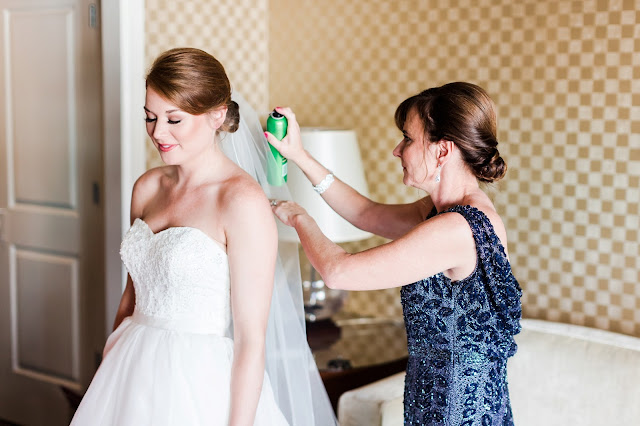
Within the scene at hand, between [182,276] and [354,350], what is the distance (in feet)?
4.38

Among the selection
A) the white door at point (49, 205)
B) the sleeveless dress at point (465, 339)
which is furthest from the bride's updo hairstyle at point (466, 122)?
the white door at point (49, 205)

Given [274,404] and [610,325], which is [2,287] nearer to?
[274,404]

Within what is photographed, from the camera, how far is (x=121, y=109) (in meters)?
3.10

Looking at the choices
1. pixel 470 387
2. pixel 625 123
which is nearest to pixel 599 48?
pixel 625 123

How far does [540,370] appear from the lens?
8.14 ft

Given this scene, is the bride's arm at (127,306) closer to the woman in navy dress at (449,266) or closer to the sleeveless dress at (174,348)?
the sleeveless dress at (174,348)

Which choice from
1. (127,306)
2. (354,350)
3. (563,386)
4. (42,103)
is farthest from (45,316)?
(563,386)

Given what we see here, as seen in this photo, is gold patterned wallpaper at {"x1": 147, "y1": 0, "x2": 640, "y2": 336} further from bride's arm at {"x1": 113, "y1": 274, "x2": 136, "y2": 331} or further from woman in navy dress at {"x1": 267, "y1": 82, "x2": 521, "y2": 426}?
bride's arm at {"x1": 113, "y1": 274, "x2": 136, "y2": 331}

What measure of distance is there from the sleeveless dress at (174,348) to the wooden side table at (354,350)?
91cm

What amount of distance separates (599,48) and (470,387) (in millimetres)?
1399

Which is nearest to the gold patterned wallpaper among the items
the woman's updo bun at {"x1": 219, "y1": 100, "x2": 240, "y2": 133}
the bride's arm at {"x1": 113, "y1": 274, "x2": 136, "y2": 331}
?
the woman's updo bun at {"x1": 219, "y1": 100, "x2": 240, "y2": 133}

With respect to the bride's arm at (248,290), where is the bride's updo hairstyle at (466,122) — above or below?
above

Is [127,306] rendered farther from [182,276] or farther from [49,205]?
[49,205]

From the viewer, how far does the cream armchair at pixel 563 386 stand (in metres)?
2.33
